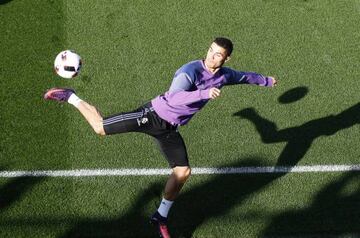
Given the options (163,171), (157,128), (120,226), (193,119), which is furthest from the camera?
(193,119)

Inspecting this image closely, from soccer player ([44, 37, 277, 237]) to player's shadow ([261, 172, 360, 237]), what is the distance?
1.18 meters

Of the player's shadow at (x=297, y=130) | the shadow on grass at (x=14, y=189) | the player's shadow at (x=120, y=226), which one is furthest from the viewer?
the player's shadow at (x=297, y=130)

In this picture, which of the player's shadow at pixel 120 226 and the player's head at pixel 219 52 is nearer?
the player's head at pixel 219 52

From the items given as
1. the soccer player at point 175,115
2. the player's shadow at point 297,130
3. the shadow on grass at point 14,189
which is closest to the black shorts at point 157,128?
the soccer player at point 175,115

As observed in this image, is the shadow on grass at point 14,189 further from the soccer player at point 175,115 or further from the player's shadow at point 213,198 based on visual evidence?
the player's shadow at point 213,198

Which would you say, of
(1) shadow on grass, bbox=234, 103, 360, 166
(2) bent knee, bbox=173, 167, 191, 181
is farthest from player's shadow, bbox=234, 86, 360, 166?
(2) bent knee, bbox=173, 167, 191, 181

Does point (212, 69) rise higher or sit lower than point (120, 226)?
higher

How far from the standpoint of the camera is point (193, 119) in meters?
7.88

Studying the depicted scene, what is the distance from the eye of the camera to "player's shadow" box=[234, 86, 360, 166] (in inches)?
298

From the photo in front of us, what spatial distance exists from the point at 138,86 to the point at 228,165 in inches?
73.4

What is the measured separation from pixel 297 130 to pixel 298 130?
13 millimetres

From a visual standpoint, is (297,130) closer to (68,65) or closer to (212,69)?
(212,69)

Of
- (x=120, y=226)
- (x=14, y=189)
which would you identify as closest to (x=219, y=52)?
(x=120, y=226)

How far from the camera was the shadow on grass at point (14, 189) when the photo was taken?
6.53 m
